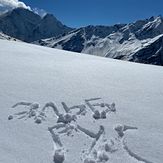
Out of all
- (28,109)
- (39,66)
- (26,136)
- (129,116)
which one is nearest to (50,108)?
(28,109)

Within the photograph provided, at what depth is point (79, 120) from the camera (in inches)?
201

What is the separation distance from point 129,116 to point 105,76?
3.15 metres

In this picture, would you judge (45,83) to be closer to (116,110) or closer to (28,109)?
(28,109)

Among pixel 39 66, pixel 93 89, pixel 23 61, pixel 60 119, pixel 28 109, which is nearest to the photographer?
pixel 60 119

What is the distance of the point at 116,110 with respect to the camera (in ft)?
18.3

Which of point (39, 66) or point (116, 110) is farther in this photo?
point (39, 66)

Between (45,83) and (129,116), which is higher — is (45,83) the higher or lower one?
the higher one

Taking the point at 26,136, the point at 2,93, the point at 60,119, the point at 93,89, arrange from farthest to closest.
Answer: the point at 93,89 < the point at 2,93 < the point at 60,119 < the point at 26,136

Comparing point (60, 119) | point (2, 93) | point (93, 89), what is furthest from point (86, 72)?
point (60, 119)

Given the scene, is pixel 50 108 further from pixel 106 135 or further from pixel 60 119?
pixel 106 135

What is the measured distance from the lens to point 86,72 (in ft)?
29.2

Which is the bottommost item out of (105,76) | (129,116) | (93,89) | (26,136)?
(26,136)

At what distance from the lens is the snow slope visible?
4.16 metres

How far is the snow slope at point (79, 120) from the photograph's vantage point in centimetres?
416
